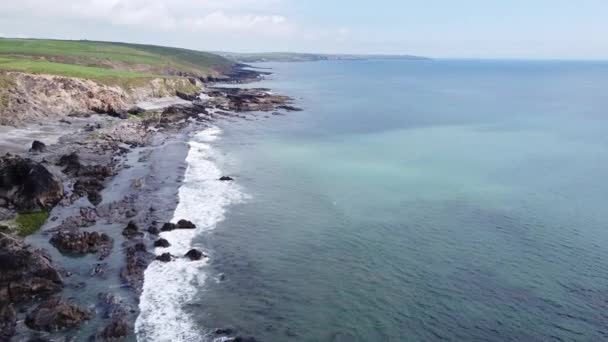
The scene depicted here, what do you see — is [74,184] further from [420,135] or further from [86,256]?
[420,135]

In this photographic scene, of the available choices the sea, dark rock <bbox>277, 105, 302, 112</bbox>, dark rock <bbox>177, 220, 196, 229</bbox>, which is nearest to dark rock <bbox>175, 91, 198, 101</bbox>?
dark rock <bbox>277, 105, 302, 112</bbox>

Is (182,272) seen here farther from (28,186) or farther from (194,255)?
(28,186)

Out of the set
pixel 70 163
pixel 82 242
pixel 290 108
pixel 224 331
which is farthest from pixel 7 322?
pixel 290 108

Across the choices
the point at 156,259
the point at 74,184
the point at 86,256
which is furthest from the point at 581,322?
the point at 74,184

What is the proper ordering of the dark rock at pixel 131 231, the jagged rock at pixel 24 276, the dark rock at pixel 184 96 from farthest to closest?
the dark rock at pixel 184 96 → the dark rock at pixel 131 231 → the jagged rock at pixel 24 276

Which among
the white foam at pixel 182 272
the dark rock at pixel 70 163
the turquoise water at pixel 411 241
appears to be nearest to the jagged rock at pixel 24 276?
the white foam at pixel 182 272

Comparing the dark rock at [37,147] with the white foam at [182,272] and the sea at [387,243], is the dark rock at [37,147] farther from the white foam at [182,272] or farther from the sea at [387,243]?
the white foam at [182,272]
